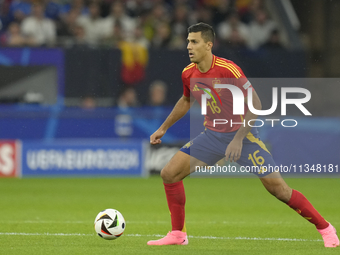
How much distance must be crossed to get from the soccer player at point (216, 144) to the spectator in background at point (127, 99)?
7406 millimetres

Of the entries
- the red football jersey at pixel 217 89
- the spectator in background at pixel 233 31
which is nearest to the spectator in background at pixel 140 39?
the spectator in background at pixel 233 31

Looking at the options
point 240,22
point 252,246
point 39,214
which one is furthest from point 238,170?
point 252,246

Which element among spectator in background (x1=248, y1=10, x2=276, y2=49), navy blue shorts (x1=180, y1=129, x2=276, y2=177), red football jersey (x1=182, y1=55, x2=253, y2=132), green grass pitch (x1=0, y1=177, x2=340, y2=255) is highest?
spectator in background (x1=248, y1=10, x2=276, y2=49)

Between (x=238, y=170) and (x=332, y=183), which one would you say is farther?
(x=238, y=170)

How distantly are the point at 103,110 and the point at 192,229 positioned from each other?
637 cm

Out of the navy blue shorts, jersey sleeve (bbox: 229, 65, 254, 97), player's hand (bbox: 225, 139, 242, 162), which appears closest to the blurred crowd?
the navy blue shorts

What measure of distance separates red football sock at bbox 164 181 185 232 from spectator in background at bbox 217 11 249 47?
30.9ft

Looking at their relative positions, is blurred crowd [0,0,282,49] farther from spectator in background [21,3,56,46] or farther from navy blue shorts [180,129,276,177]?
navy blue shorts [180,129,276,177]

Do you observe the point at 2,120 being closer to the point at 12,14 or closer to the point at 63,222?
the point at 12,14

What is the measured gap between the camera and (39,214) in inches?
323

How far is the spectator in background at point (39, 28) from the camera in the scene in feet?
45.9

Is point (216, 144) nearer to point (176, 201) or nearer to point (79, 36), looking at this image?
point (176, 201)

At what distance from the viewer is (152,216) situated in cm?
812

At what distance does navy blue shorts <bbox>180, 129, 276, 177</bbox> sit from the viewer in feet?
18.1
